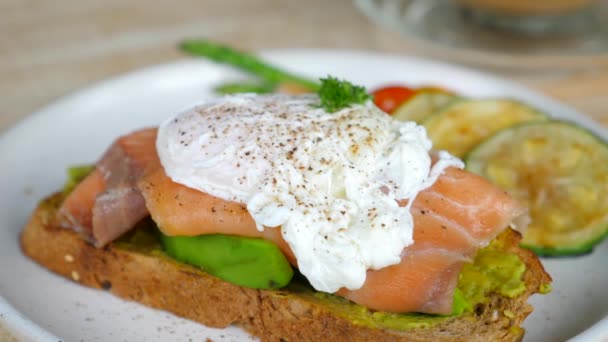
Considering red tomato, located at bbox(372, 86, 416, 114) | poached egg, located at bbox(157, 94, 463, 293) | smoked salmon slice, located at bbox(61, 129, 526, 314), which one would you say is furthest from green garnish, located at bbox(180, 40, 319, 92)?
smoked salmon slice, located at bbox(61, 129, 526, 314)

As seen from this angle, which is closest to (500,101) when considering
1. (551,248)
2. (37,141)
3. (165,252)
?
(551,248)

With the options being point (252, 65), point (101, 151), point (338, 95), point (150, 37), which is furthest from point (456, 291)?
point (150, 37)

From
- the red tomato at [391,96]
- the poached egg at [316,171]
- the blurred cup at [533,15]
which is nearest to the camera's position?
the poached egg at [316,171]

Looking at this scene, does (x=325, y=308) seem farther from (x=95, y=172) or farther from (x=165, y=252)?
(x=95, y=172)

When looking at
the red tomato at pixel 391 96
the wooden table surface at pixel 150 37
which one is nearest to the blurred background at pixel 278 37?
the wooden table surface at pixel 150 37

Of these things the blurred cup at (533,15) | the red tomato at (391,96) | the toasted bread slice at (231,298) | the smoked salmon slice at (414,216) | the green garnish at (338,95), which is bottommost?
the toasted bread slice at (231,298)

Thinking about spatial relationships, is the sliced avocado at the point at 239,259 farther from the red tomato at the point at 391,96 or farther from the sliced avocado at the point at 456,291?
the red tomato at the point at 391,96
